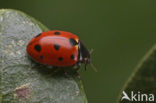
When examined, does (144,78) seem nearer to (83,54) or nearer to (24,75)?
(24,75)

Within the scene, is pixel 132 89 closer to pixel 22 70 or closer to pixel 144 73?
pixel 144 73

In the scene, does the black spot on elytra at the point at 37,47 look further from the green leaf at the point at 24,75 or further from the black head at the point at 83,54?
the black head at the point at 83,54

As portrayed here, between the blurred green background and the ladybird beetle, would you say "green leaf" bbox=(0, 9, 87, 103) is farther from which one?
the blurred green background

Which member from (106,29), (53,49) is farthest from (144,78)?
(106,29)

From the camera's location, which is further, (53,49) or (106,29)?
(106,29)

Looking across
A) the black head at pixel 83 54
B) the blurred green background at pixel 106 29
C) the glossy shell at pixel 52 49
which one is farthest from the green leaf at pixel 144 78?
the blurred green background at pixel 106 29

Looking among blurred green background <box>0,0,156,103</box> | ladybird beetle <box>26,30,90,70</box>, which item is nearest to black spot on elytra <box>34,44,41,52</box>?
ladybird beetle <box>26,30,90,70</box>

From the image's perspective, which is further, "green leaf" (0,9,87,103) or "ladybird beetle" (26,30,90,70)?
"ladybird beetle" (26,30,90,70)
